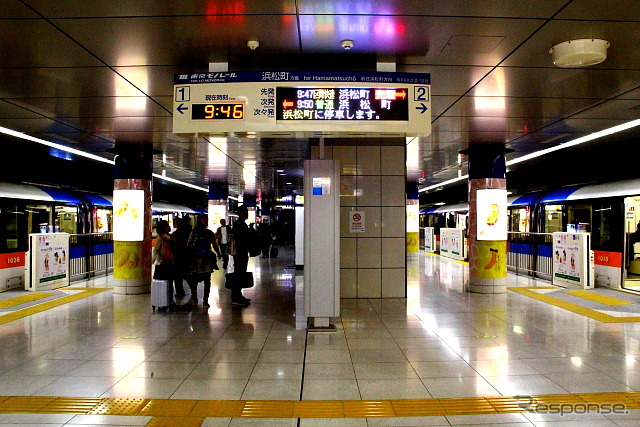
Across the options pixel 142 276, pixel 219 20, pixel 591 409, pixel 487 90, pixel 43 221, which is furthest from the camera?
pixel 43 221

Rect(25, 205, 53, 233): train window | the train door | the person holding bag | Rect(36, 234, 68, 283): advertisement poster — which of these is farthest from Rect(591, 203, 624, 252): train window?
Rect(25, 205, 53, 233): train window

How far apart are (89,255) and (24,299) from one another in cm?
419

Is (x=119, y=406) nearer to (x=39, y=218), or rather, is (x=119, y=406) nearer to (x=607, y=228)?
(x=39, y=218)

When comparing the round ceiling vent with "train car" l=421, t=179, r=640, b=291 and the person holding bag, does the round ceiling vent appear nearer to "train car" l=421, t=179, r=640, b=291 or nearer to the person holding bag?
the person holding bag

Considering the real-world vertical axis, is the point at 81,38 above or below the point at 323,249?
above

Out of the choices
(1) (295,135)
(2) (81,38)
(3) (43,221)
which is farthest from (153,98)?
(3) (43,221)

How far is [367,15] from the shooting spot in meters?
4.54

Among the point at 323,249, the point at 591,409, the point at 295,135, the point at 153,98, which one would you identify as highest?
the point at 153,98

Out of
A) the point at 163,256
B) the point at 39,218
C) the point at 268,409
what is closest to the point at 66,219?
the point at 39,218

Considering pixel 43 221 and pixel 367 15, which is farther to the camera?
pixel 43 221

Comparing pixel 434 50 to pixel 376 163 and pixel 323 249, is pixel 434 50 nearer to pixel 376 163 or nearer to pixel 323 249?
pixel 323 249

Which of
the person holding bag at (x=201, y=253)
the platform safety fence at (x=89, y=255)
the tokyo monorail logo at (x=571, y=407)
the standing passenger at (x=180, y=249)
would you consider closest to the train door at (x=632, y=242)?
the tokyo monorail logo at (x=571, y=407)

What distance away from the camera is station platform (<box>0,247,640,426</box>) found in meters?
4.27

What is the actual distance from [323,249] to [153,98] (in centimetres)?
360
